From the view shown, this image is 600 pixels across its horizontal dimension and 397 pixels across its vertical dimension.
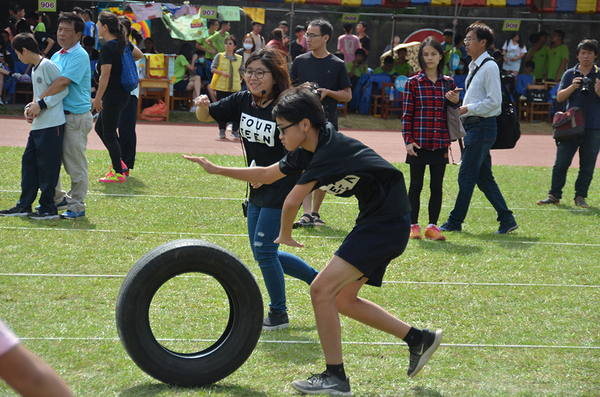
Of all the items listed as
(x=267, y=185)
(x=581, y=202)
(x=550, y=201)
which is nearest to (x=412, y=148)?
(x=267, y=185)

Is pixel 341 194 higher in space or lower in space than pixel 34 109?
lower

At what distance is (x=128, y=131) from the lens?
366 inches

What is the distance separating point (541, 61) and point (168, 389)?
19.7 m

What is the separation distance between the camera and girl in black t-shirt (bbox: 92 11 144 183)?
27.3 ft

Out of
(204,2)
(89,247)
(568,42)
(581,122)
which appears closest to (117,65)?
(89,247)

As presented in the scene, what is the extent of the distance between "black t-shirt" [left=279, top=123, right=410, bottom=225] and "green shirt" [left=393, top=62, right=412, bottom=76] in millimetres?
16341

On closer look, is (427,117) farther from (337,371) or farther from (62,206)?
(62,206)

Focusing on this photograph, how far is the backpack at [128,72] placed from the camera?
8.49 metres

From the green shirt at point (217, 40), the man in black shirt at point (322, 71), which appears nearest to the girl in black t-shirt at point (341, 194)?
the man in black shirt at point (322, 71)

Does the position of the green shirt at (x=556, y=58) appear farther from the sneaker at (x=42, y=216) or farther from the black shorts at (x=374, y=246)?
the black shorts at (x=374, y=246)

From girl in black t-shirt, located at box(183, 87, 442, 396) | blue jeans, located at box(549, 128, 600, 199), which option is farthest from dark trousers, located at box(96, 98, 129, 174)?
blue jeans, located at box(549, 128, 600, 199)

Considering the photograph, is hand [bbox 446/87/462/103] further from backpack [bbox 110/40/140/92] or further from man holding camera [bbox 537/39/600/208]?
backpack [bbox 110/40/140/92]

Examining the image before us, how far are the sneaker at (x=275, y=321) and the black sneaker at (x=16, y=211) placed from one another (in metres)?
3.81

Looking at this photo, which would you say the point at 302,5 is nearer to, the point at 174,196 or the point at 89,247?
the point at 174,196
